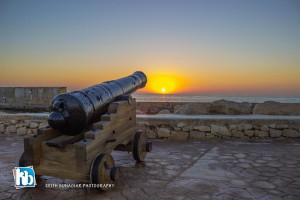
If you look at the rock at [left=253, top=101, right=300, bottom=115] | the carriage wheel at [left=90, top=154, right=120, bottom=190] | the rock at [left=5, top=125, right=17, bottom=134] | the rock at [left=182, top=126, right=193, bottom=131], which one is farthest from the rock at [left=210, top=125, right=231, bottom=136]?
the rock at [left=5, top=125, right=17, bottom=134]

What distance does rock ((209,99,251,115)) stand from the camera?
748cm

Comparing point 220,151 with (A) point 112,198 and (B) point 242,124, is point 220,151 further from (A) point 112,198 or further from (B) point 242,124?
(A) point 112,198

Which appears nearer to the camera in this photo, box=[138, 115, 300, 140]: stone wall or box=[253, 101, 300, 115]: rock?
box=[138, 115, 300, 140]: stone wall

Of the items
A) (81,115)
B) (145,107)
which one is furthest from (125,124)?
(145,107)

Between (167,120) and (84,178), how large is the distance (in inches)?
145

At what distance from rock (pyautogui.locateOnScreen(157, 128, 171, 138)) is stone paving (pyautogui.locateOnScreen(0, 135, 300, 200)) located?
2.57ft

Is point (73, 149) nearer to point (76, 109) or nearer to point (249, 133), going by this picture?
point (76, 109)

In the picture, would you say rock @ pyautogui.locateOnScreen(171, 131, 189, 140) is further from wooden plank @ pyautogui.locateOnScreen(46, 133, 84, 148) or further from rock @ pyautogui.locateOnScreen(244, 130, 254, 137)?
wooden plank @ pyautogui.locateOnScreen(46, 133, 84, 148)

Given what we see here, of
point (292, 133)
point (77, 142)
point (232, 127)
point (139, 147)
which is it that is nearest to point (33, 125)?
point (139, 147)

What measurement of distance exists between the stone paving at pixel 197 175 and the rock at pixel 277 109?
190 centimetres

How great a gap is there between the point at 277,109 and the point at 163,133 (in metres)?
3.51

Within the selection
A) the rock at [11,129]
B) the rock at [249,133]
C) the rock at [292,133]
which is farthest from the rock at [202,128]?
the rock at [11,129]

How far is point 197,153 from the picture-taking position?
5.15 m

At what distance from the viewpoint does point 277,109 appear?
745 cm
